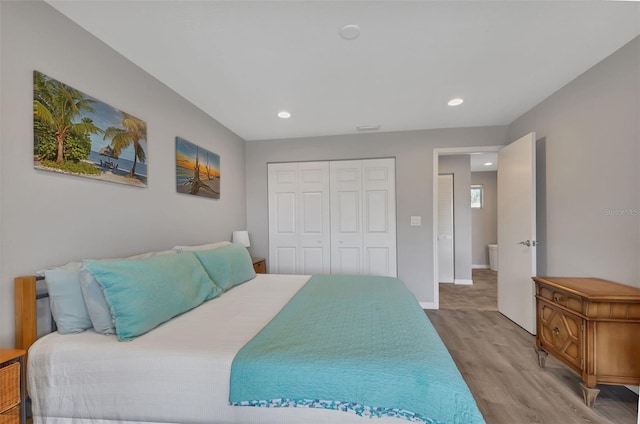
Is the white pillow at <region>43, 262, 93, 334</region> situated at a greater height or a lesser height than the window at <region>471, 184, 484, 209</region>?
lesser

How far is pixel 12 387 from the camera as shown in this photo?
3.43 feet

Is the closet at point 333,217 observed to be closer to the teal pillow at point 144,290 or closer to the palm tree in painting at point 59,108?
the teal pillow at point 144,290

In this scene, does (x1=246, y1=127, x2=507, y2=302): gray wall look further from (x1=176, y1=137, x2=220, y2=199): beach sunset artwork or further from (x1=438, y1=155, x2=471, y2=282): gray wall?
(x1=438, y1=155, x2=471, y2=282): gray wall

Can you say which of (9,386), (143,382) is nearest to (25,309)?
(9,386)

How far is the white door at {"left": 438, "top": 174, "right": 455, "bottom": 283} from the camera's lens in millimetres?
4855

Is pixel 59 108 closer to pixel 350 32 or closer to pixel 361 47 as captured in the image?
pixel 350 32

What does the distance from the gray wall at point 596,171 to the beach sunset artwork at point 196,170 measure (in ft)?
11.9

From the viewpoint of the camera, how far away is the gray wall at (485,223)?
6253 mm

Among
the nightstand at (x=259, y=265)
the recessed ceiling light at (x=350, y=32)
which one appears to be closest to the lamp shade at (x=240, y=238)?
the nightstand at (x=259, y=265)

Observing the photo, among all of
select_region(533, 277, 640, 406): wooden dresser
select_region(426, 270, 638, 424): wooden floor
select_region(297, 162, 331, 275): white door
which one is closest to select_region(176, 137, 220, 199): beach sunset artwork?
select_region(297, 162, 331, 275): white door

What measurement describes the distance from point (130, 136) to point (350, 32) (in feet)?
5.85

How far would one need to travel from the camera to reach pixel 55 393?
1.20 m

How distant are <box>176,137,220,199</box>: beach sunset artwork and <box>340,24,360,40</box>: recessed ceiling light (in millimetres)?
1806

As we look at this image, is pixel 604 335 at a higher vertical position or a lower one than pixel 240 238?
lower
